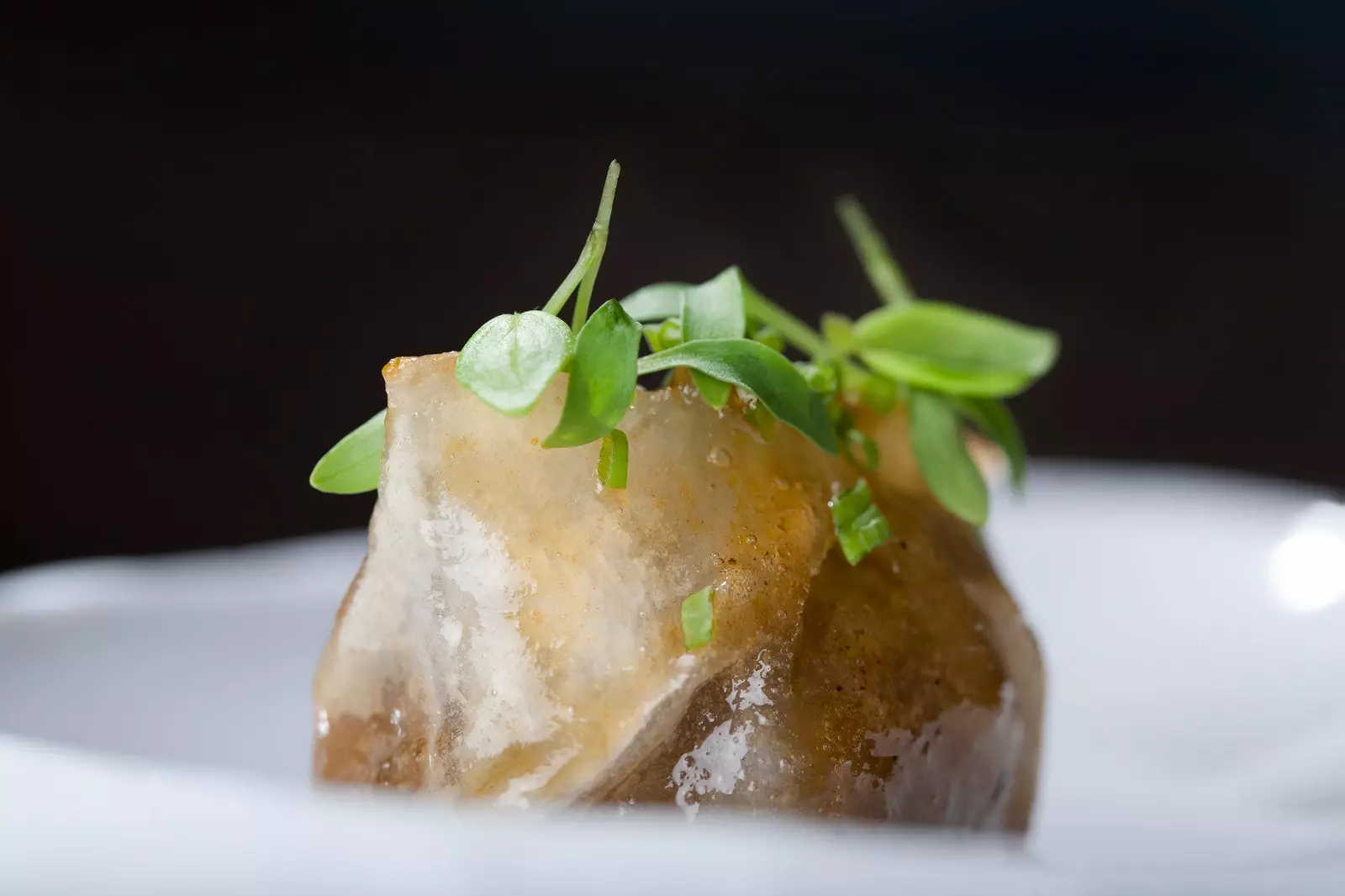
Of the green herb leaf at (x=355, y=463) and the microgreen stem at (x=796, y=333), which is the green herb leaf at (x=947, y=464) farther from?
the green herb leaf at (x=355, y=463)

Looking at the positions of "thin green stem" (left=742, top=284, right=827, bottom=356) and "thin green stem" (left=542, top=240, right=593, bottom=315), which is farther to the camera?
"thin green stem" (left=742, top=284, right=827, bottom=356)

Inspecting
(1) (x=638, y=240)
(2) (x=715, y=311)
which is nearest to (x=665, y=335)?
(2) (x=715, y=311)

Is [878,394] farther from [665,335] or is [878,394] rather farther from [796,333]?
[665,335]

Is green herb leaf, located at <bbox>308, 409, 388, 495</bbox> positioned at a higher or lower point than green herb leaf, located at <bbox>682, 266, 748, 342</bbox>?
lower

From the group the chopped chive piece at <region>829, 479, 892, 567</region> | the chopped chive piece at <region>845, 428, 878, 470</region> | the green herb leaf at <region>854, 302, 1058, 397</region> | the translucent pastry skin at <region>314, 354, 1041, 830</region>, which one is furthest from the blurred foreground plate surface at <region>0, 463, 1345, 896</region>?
the green herb leaf at <region>854, 302, 1058, 397</region>

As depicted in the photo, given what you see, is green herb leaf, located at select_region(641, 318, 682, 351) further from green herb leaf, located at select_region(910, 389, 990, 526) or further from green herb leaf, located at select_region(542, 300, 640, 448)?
green herb leaf, located at select_region(910, 389, 990, 526)

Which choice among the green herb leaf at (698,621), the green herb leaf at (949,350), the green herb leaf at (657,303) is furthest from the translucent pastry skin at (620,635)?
the green herb leaf at (949,350)

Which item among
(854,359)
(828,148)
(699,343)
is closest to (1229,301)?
(828,148)
